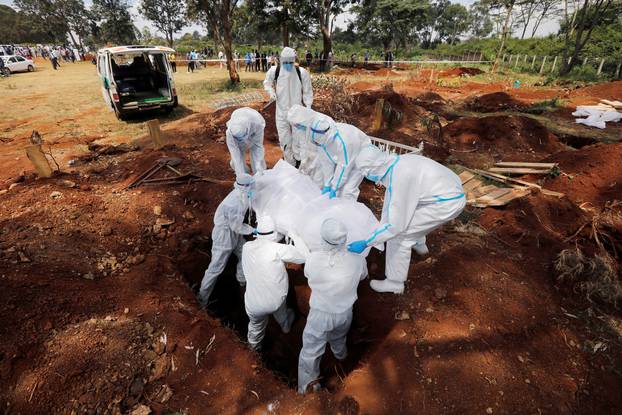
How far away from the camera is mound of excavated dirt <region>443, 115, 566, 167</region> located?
7.57 metres

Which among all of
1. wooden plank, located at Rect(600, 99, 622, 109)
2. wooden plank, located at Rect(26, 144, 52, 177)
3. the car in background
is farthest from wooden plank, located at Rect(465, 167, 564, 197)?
the car in background

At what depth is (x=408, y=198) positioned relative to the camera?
299cm

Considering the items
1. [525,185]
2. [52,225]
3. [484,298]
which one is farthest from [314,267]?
[525,185]

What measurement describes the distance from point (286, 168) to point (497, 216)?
10.3ft

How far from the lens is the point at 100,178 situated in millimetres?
5188

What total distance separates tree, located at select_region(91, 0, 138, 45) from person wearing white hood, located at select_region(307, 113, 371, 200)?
4295 centimetres

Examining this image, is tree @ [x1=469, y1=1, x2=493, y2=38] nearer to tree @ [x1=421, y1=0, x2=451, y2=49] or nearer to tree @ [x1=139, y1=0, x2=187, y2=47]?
tree @ [x1=421, y1=0, x2=451, y2=49]

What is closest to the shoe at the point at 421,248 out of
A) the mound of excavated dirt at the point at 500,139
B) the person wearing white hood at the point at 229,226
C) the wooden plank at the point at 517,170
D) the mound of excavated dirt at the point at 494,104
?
the person wearing white hood at the point at 229,226

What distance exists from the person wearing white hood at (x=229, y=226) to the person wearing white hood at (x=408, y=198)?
123 centimetres

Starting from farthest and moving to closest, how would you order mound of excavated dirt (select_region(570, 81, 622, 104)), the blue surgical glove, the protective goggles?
mound of excavated dirt (select_region(570, 81, 622, 104)) < the protective goggles < the blue surgical glove

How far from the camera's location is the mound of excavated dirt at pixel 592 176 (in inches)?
214

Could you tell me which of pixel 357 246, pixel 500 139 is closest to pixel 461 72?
pixel 500 139

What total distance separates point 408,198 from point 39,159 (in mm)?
5111

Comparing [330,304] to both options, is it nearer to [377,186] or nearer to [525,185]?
[377,186]
